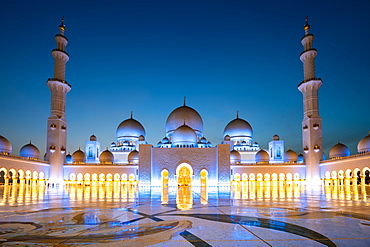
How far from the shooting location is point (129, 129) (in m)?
38.4

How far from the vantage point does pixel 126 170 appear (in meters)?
31.9

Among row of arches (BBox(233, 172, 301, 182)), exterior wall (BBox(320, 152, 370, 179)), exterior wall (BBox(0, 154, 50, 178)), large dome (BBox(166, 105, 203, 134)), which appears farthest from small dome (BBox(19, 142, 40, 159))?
exterior wall (BBox(320, 152, 370, 179))

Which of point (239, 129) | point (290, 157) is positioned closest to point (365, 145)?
point (290, 157)

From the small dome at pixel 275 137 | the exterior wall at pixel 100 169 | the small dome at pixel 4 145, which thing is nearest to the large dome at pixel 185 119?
the exterior wall at pixel 100 169

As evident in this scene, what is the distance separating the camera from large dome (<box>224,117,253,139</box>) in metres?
37.7

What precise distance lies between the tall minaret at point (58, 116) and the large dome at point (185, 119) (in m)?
10.4

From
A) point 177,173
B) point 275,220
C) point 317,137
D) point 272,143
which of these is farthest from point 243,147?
point 275,220

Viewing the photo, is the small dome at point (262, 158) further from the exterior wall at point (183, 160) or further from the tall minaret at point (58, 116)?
the tall minaret at point (58, 116)

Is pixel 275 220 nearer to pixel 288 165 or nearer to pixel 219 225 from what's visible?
pixel 219 225

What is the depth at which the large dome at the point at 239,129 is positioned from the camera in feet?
124

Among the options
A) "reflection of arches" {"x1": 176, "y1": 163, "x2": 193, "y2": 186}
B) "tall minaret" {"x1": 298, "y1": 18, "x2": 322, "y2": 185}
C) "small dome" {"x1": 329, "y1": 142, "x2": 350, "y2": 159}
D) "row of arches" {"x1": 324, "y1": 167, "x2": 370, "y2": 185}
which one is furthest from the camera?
"small dome" {"x1": 329, "y1": 142, "x2": 350, "y2": 159}

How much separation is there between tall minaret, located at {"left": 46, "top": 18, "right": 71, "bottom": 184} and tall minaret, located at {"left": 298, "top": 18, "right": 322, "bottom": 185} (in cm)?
2196

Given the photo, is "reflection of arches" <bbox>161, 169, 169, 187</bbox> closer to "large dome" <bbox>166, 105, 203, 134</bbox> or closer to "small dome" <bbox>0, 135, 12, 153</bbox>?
"large dome" <bbox>166, 105, 203, 134</bbox>

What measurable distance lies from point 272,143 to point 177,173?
48.8 ft
